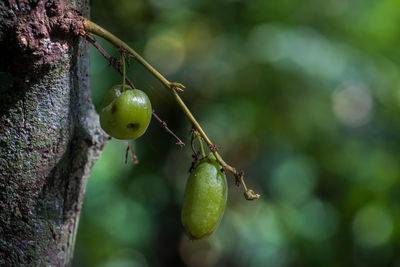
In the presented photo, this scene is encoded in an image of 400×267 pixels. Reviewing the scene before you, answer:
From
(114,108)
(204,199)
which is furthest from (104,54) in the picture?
(204,199)

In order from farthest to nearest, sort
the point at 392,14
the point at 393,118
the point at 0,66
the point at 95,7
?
the point at 392,14
the point at 393,118
the point at 95,7
the point at 0,66

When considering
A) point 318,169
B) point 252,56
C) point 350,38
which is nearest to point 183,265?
point 318,169

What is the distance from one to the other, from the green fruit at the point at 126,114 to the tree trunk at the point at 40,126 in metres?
0.09

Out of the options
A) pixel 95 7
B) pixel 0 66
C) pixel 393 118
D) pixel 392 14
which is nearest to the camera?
pixel 0 66

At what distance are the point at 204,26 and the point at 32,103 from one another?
8.63 feet

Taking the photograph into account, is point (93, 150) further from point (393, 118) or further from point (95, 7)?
point (393, 118)

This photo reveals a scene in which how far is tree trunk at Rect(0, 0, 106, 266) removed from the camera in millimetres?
696

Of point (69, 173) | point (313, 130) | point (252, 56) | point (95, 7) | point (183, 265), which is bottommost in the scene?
point (69, 173)

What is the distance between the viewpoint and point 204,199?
821 mm

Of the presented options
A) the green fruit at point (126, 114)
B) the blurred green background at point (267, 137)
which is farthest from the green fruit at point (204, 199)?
the blurred green background at point (267, 137)

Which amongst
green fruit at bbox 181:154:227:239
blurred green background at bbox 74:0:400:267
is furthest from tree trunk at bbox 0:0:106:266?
blurred green background at bbox 74:0:400:267

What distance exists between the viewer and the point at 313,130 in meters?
3.34

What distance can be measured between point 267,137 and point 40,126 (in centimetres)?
266

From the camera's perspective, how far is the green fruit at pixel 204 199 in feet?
2.69
